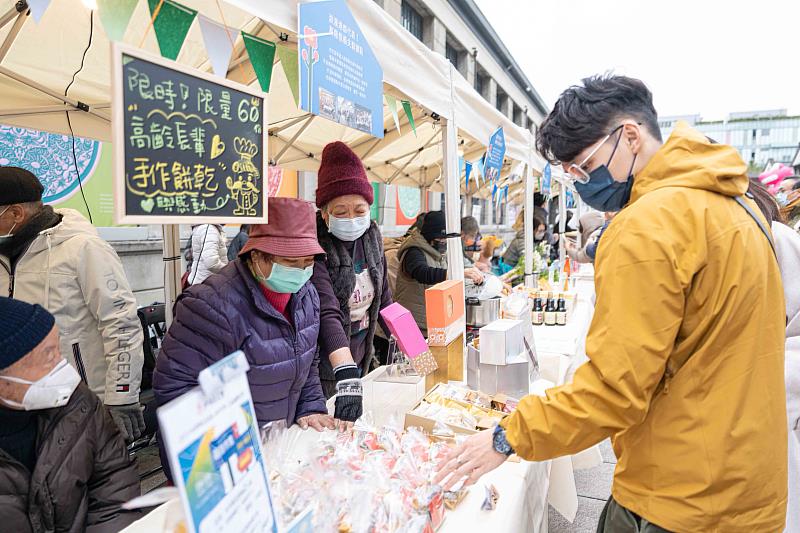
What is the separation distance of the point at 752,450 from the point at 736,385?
0.16 metres

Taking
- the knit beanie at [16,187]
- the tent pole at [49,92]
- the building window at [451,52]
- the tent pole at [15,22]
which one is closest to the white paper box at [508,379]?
the tent pole at [15,22]

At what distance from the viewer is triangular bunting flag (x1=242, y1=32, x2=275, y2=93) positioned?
6.11 feet

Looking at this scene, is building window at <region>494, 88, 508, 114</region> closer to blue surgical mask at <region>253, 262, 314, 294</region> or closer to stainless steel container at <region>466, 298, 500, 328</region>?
stainless steel container at <region>466, 298, 500, 328</region>

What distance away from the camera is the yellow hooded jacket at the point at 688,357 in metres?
1.01

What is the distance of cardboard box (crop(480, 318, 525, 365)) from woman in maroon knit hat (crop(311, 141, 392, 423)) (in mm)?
618

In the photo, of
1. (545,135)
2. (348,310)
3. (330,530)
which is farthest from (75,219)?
(545,135)

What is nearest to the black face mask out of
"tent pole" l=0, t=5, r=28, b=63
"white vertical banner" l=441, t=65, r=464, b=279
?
"white vertical banner" l=441, t=65, r=464, b=279

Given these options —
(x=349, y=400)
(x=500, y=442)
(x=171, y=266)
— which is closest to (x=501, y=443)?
(x=500, y=442)

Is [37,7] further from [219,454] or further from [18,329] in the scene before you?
[219,454]

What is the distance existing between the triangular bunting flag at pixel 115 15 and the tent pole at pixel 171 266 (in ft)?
6.81

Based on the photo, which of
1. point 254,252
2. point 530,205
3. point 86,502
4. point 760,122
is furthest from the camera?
point 760,122

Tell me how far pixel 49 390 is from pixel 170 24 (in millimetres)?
1231

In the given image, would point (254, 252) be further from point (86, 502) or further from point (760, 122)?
point (760, 122)

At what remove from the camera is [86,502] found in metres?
1.51
